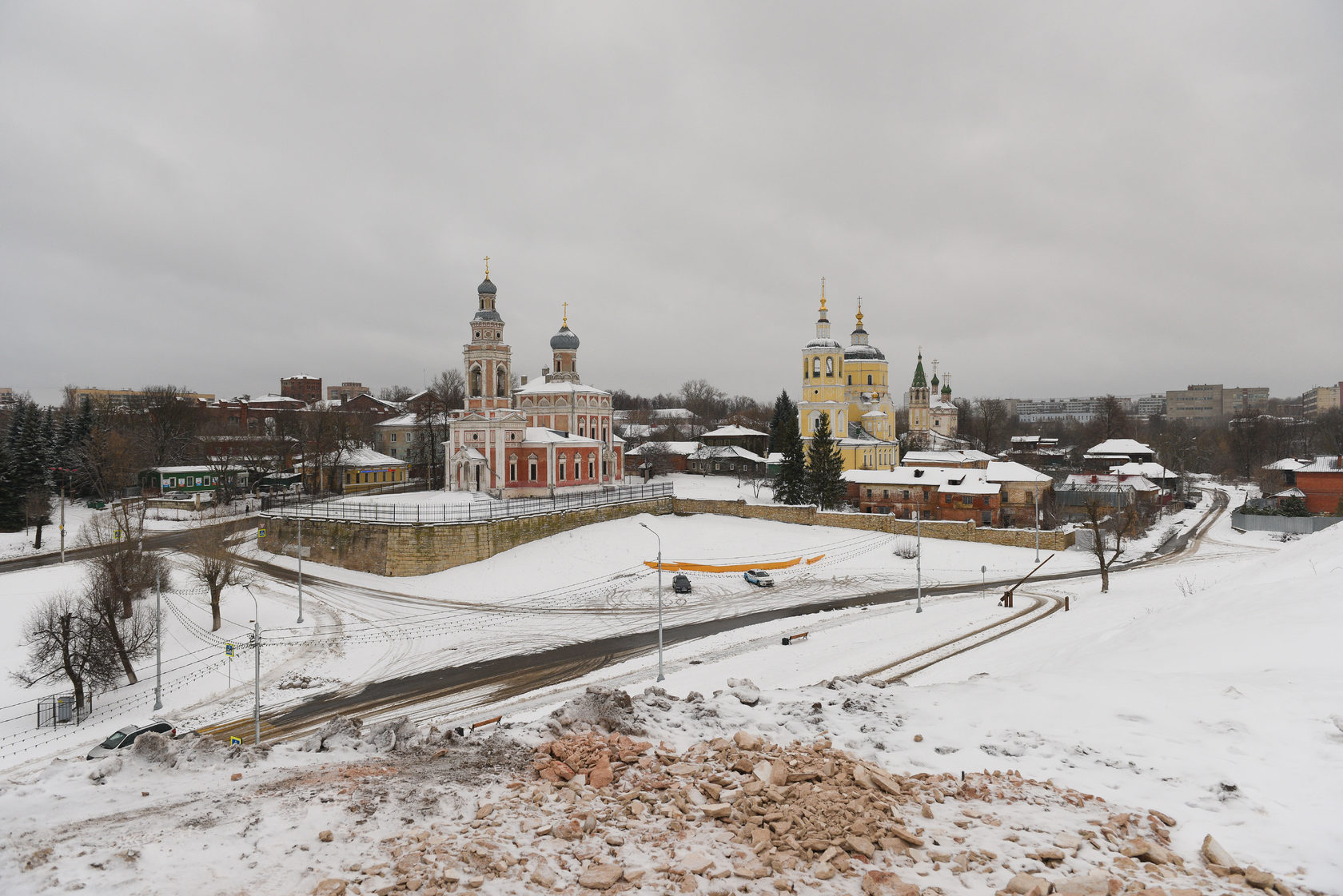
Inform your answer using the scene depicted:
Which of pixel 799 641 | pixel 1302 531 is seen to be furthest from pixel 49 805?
pixel 1302 531

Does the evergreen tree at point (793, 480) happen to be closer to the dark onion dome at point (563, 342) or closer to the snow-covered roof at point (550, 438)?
the snow-covered roof at point (550, 438)

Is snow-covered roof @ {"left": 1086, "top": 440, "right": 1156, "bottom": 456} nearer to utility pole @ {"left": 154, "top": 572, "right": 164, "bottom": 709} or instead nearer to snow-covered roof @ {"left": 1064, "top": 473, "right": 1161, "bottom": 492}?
snow-covered roof @ {"left": 1064, "top": 473, "right": 1161, "bottom": 492}

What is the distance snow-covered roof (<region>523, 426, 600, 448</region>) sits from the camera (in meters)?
46.9

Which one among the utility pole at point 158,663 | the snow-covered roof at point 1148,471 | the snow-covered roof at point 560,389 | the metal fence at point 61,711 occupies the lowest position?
the metal fence at point 61,711

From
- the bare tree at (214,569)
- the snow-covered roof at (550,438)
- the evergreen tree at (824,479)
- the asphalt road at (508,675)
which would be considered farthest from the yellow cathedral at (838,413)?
the bare tree at (214,569)

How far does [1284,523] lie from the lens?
1844 inches

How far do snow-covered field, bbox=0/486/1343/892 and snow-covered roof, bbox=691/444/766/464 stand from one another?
127 feet

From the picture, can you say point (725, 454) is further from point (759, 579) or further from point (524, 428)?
point (759, 579)

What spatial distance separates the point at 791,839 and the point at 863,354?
73.7 m

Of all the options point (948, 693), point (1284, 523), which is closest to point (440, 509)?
point (948, 693)

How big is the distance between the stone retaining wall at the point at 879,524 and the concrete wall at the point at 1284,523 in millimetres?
18432

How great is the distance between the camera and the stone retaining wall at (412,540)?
3691cm

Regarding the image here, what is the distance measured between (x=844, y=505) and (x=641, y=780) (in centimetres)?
4427

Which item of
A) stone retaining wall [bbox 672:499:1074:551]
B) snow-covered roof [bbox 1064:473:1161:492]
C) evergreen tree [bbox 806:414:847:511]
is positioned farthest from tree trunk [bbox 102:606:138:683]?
snow-covered roof [bbox 1064:473:1161:492]
